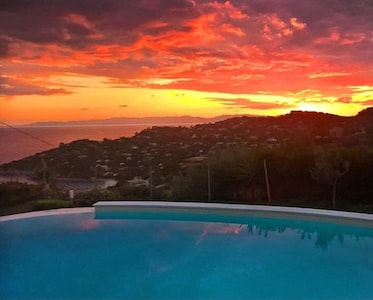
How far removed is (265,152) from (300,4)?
2.38 metres

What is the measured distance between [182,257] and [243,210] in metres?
1.97

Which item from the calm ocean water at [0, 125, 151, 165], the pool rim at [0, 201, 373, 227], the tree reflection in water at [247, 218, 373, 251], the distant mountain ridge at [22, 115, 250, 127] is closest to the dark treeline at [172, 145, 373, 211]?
the pool rim at [0, 201, 373, 227]

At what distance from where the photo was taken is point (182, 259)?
498 cm

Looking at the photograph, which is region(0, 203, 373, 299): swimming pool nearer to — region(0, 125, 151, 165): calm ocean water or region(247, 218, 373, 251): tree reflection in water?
region(247, 218, 373, 251): tree reflection in water

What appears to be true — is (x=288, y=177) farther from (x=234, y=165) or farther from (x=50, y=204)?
(x=50, y=204)

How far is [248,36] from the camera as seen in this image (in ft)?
24.6

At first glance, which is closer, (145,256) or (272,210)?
(145,256)

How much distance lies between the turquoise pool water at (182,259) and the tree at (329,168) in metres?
1.31

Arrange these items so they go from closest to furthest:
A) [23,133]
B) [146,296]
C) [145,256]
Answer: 1. [146,296]
2. [145,256]
3. [23,133]

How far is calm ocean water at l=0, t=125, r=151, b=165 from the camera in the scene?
268 inches

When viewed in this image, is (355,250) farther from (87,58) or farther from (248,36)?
(87,58)

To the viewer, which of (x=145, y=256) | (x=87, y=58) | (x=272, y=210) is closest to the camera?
(x=145, y=256)

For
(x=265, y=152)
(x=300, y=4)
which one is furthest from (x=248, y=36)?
(x=265, y=152)

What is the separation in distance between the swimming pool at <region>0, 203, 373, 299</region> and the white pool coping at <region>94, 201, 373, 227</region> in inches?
2.4
